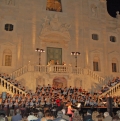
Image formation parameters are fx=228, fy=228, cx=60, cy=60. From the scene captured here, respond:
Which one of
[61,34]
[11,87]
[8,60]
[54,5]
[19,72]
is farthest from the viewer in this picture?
[54,5]

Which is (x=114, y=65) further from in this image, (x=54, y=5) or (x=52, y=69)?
(x=54, y=5)

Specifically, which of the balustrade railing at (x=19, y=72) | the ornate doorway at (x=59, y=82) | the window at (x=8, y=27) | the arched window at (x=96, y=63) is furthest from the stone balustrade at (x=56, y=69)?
the window at (x=8, y=27)

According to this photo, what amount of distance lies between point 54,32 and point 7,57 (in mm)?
5762

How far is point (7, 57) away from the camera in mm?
23531

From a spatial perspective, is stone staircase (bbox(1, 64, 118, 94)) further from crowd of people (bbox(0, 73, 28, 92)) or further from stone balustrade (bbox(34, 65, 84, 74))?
crowd of people (bbox(0, 73, 28, 92))

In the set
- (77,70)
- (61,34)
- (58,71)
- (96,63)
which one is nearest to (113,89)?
(77,70)

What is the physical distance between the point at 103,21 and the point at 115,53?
418cm

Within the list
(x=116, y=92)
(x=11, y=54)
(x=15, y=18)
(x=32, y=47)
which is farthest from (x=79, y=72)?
(x=15, y=18)

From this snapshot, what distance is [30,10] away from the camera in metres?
25.0

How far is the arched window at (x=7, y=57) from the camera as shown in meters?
23.3

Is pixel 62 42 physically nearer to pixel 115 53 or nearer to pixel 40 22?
pixel 40 22

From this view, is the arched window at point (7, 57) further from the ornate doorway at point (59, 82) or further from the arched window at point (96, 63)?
the arched window at point (96, 63)

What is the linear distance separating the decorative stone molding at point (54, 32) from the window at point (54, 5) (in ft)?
4.67

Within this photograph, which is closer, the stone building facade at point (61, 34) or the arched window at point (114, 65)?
the stone building facade at point (61, 34)
